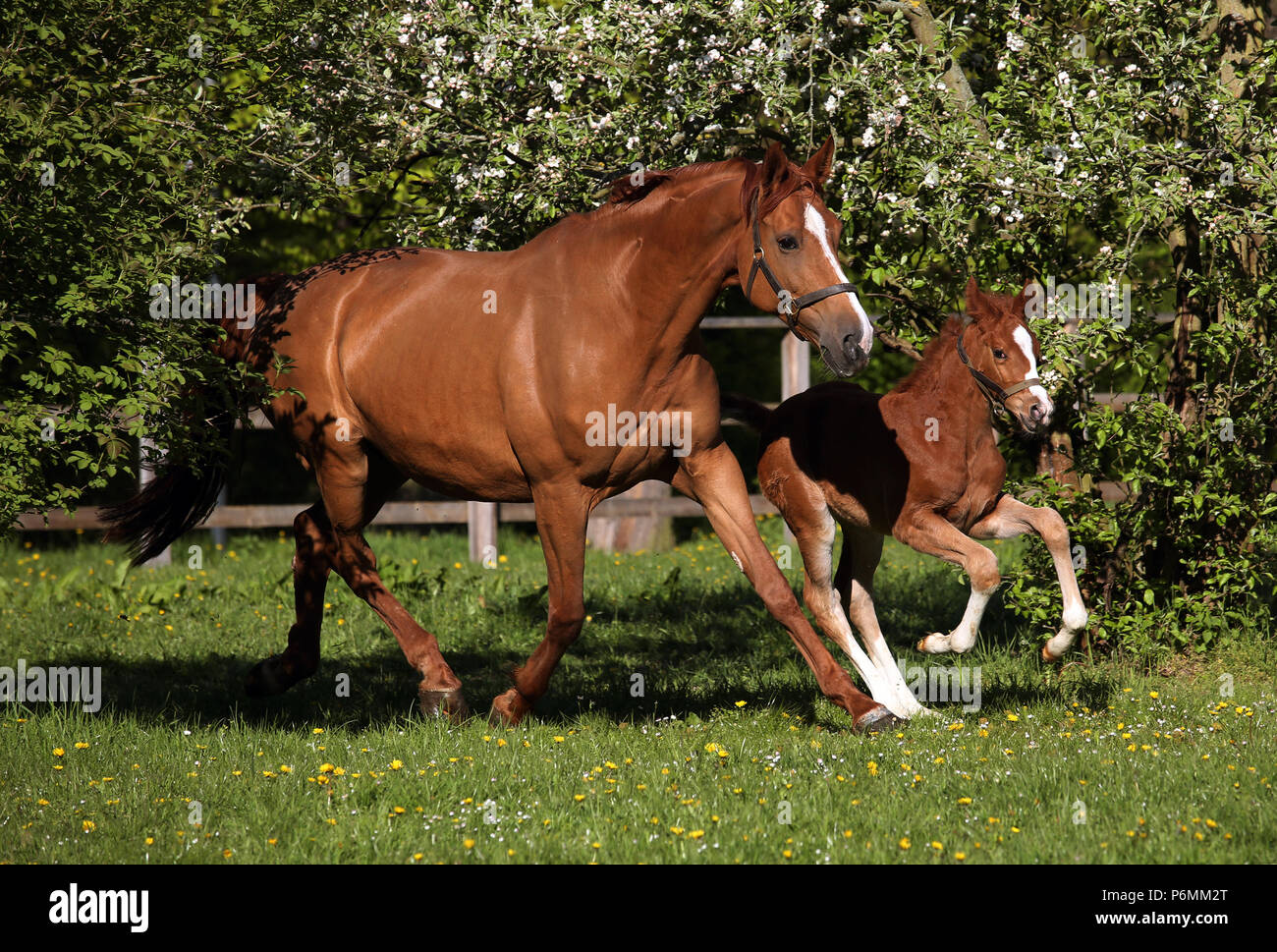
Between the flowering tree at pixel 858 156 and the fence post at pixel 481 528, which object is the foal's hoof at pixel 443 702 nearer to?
the flowering tree at pixel 858 156

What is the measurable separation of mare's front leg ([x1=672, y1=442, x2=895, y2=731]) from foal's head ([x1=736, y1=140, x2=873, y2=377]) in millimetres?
779

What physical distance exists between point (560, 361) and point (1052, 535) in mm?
2394

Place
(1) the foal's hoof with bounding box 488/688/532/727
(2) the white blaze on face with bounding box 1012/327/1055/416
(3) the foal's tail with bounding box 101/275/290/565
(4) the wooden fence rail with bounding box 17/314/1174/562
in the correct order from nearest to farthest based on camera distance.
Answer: (2) the white blaze on face with bounding box 1012/327/1055/416
(1) the foal's hoof with bounding box 488/688/532/727
(3) the foal's tail with bounding box 101/275/290/565
(4) the wooden fence rail with bounding box 17/314/1174/562

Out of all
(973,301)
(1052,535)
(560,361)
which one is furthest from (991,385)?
(560,361)

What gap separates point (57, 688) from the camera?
23.9 feet

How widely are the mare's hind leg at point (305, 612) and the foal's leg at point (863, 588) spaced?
2681 mm

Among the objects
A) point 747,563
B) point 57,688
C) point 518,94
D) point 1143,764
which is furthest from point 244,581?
point 1143,764

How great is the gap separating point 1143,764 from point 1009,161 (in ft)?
9.15

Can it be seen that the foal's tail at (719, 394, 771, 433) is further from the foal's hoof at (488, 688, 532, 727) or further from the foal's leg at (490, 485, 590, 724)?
the foal's hoof at (488, 688, 532, 727)

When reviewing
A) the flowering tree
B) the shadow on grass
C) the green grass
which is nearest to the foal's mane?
the flowering tree

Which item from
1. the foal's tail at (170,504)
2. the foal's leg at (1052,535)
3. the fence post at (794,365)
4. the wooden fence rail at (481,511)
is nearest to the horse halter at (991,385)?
the foal's leg at (1052,535)

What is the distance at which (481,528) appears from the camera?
11750mm

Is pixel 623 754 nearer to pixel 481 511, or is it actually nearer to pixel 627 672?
pixel 627 672

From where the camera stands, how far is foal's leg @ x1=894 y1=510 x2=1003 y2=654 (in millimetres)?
5820
